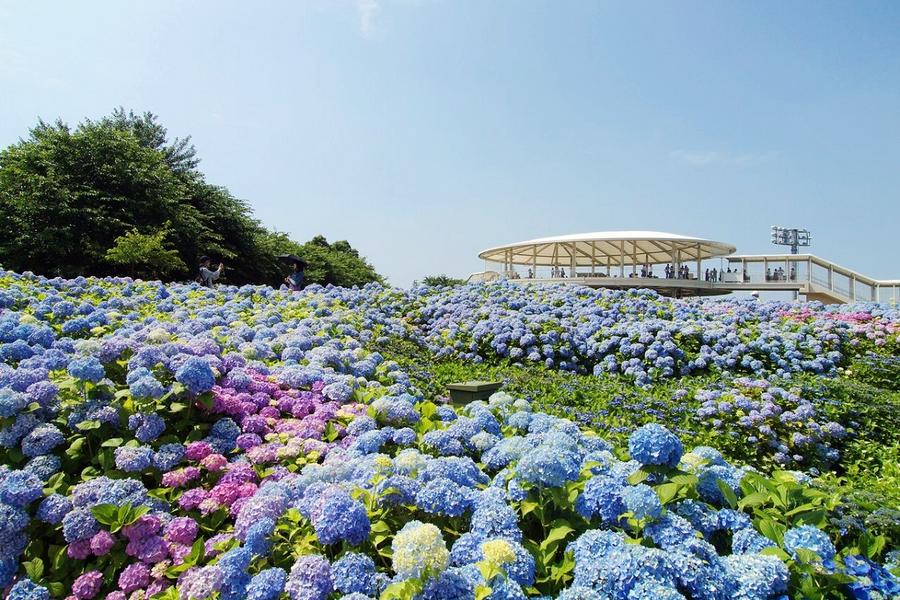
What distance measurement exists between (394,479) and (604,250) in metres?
33.7

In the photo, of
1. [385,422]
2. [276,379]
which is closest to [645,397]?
[385,422]

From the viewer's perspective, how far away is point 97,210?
59.5 ft

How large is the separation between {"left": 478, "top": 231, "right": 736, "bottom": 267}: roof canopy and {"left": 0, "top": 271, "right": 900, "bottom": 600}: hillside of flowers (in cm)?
2514

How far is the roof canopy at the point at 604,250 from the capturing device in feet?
98.2

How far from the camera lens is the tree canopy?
56.0 ft

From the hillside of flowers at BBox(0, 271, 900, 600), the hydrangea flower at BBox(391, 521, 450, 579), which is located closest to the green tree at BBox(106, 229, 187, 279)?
the hillside of flowers at BBox(0, 271, 900, 600)

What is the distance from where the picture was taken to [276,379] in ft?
13.0

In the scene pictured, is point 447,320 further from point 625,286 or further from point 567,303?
point 625,286

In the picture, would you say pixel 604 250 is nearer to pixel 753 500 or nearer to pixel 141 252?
pixel 141 252

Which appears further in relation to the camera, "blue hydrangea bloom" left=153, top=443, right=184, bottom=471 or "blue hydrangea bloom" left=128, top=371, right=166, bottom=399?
"blue hydrangea bloom" left=128, top=371, right=166, bottom=399

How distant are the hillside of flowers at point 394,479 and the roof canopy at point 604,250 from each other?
82.5 ft

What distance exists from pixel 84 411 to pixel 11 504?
0.65m

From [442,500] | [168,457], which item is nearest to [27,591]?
[168,457]

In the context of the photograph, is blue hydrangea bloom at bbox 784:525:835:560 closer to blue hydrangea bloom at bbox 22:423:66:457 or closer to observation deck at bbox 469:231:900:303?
blue hydrangea bloom at bbox 22:423:66:457
